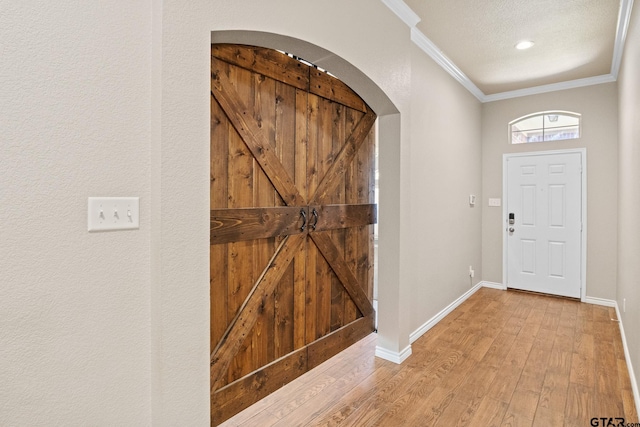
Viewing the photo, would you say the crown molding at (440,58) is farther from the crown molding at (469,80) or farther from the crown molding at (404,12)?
the crown molding at (404,12)

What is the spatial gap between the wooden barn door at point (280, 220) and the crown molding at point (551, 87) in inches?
114

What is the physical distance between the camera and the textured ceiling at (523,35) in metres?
2.69

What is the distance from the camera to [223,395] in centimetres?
192

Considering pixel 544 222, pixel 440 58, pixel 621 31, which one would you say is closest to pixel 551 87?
pixel 621 31

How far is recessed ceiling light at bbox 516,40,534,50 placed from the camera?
3.27 metres

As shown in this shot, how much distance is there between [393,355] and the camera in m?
2.71

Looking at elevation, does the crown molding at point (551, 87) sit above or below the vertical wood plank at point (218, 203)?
above

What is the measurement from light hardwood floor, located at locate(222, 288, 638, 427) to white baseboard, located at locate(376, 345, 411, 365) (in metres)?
0.04
